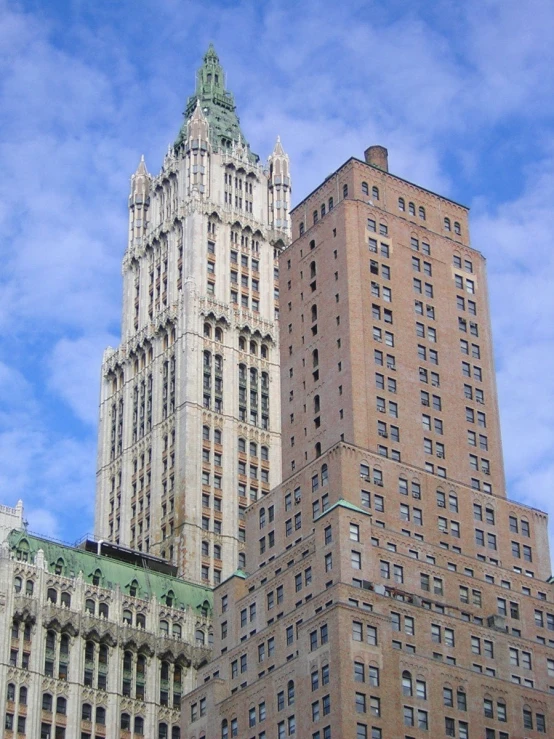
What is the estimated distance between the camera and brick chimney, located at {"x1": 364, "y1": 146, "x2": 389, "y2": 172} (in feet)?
643

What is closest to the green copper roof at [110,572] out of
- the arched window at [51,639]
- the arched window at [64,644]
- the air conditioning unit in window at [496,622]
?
the arched window at [64,644]

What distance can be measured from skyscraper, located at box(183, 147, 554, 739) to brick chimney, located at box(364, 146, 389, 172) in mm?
279

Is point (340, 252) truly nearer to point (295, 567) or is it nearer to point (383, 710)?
point (295, 567)

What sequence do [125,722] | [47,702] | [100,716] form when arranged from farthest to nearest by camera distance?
[125,722] → [100,716] → [47,702]

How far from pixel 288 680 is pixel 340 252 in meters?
50.7

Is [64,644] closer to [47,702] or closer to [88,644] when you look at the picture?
[88,644]

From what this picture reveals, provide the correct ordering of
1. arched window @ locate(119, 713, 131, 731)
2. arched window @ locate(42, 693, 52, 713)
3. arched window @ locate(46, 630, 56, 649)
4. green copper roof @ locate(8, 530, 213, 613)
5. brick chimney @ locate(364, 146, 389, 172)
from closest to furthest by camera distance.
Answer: arched window @ locate(42, 693, 52, 713), arched window @ locate(46, 630, 56, 649), arched window @ locate(119, 713, 131, 731), green copper roof @ locate(8, 530, 213, 613), brick chimney @ locate(364, 146, 389, 172)

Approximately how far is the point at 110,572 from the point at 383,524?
36330 mm

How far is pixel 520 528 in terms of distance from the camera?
173750 mm

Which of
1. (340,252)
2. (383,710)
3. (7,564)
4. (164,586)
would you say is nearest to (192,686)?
(164,586)

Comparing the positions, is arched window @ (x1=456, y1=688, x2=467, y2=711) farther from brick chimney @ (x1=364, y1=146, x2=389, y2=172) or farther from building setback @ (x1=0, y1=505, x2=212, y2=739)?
brick chimney @ (x1=364, y1=146, x2=389, y2=172)

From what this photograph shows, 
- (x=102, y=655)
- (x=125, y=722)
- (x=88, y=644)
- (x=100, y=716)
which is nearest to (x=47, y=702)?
(x=100, y=716)

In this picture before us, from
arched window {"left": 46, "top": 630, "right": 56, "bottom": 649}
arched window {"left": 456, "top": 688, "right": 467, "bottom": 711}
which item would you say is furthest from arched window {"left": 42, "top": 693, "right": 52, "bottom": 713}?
arched window {"left": 456, "top": 688, "right": 467, "bottom": 711}

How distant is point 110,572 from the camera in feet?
601
